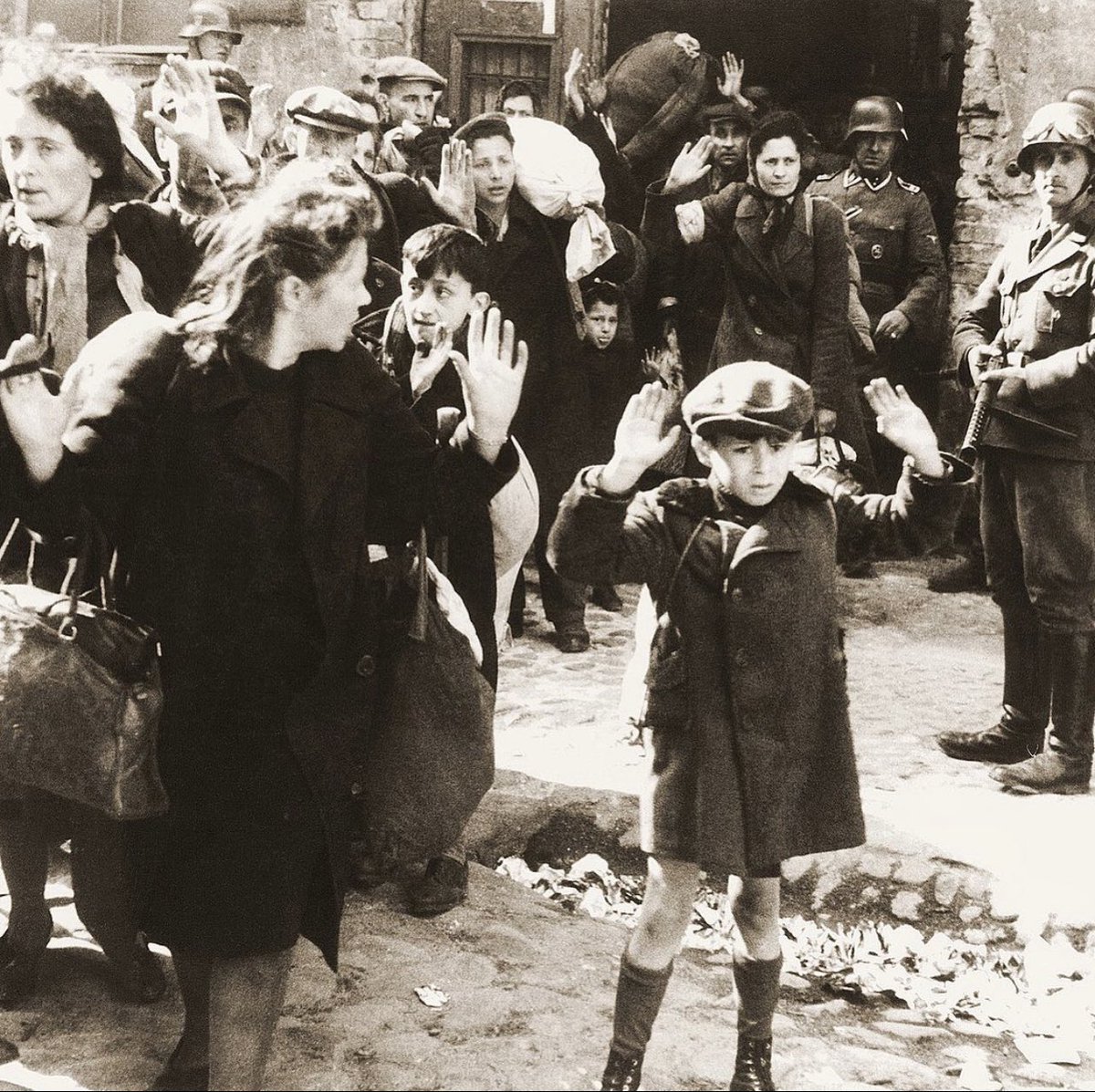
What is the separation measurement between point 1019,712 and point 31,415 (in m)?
3.82

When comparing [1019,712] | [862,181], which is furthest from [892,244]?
[1019,712]

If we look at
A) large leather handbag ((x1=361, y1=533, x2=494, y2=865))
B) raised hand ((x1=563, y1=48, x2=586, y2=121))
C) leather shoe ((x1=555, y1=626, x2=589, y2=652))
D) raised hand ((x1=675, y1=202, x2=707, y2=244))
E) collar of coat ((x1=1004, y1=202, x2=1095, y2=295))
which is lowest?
leather shoe ((x1=555, y1=626, x2=589, y2=652))

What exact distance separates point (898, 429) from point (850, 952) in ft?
6.45

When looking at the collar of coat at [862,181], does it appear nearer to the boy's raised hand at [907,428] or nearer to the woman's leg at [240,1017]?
the boy's raised hand at [907,428]

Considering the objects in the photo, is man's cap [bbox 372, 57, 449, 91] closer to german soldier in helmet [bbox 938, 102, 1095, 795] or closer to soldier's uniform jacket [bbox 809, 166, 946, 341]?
soldier's uniform jacket [bbox 809, 166, 946, 341]

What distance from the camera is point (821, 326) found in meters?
5.91

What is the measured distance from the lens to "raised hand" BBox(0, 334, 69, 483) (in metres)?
2.82

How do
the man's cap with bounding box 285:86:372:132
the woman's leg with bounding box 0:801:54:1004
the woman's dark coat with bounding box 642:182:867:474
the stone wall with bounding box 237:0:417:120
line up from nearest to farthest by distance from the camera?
the woman's leg with bounding box 0:801:54:1004, the man's cap with bounding box 285:86:372:132, the woman's dark coat with bounding box 642:182:867:474, the stone wall with bounding box 237:0:417:120

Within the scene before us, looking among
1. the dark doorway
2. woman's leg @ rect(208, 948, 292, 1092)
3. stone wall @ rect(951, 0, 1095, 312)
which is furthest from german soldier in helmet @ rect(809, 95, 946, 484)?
woman's leg @ rect(208, 948, 292, 1092)

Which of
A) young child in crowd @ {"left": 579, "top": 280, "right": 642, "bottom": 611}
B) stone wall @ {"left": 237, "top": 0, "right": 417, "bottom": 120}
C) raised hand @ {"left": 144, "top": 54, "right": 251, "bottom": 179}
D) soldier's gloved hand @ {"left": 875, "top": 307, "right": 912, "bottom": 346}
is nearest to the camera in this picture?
raised hand @ {"left": 144, "top": 54, "right": 251, "bottom": 179}

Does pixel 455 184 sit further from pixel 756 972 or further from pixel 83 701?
pixel 756 972

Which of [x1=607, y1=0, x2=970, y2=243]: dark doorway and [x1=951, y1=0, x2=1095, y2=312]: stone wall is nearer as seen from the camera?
[x1=951, y1=0, x2=1095, y2=312]: stone wall

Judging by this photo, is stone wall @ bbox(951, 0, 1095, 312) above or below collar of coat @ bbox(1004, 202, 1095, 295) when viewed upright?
above

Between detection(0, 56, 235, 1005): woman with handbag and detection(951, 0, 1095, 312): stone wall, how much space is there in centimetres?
592
